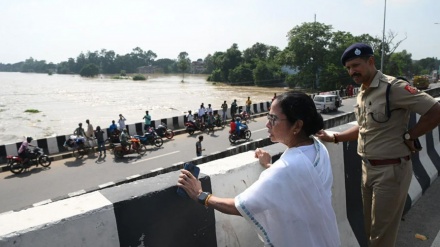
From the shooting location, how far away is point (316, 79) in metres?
41.2

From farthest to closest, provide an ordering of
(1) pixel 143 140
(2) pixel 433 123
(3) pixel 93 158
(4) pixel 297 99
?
(1) pixel 143 140
(3) pixel 93 158
(2) pixel 433 123
(4) pixel 297 99

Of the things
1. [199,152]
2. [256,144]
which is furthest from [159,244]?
[199,152]

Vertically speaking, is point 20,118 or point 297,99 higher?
point 297,99

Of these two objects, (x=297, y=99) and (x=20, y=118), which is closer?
(x=297, y=99)

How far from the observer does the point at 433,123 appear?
2000 mm

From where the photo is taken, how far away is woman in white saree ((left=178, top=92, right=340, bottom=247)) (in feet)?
3.66

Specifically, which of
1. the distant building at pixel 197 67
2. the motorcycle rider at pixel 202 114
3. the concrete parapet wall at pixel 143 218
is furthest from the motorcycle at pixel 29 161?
the distant building at pixel 197 67

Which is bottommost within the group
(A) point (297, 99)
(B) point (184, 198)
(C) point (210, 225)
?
(C) point (210, 225)

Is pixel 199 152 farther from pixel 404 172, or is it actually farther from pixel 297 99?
pixel 297 99

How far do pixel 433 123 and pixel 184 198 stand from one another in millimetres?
1647

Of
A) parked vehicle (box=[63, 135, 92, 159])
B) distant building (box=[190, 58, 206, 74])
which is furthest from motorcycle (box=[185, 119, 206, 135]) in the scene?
distant building (box=[190, 58, 206, 74])

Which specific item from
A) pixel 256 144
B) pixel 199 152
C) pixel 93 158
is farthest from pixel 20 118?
pixel 256 144

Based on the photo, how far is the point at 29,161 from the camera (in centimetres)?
1010

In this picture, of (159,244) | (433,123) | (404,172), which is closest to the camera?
(159,244)
